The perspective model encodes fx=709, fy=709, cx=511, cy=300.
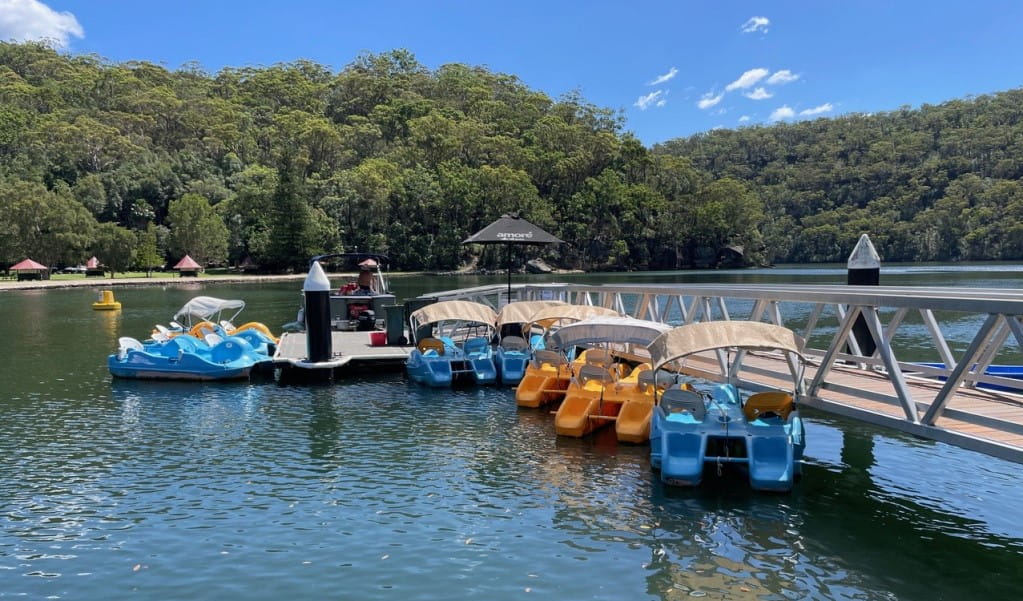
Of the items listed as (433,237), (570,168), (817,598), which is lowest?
(817,598)

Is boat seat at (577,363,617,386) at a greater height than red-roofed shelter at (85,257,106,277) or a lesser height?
lesser

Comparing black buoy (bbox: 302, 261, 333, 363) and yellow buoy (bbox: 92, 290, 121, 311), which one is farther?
yellow buoy (bbox: 92, 290, 121, 311)

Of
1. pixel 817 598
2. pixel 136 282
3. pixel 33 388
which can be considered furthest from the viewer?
pixel 136 282

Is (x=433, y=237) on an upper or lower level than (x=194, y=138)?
lower

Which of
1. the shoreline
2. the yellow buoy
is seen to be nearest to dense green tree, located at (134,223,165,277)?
the shoreline

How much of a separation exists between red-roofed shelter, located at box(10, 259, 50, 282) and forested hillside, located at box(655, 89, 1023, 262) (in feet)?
404

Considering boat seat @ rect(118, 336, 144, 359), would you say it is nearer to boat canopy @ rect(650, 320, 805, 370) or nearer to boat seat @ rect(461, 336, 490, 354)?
boat seat @ rect(461, 336, 490, 354)

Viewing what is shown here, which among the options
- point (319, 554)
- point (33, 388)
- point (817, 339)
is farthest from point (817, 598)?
point (817, 339)

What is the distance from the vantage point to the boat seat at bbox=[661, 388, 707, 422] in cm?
1166

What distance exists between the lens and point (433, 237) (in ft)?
366

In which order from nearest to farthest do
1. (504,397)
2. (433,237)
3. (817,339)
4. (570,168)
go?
(504,397), (817,339), (433,237), (570,168)

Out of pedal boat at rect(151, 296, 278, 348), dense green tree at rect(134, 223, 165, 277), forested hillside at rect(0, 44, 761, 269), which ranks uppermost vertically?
forested hillside at rect(0, 44, 761, 269)

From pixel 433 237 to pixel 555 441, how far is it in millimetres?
Answer: 98962

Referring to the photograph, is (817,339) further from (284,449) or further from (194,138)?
(194,138)
